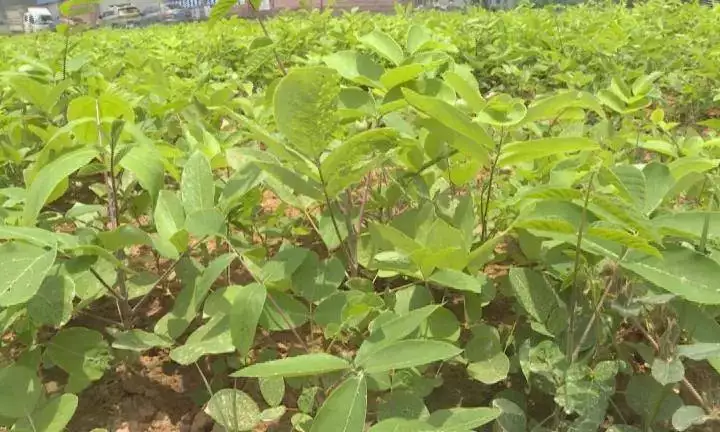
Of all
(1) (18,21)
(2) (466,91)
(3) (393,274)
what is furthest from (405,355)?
(1) (18,21)

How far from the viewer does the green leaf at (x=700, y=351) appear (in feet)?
2.67

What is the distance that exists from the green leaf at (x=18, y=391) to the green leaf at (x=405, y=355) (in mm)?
527

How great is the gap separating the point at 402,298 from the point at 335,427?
1.25ft

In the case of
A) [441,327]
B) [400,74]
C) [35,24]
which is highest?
[400,74]

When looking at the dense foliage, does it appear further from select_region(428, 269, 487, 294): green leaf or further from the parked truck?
the parked truck

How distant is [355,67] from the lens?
1418 millimetres

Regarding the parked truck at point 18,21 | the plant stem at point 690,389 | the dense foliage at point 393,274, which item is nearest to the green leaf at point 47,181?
the dense foliage at point 393,274

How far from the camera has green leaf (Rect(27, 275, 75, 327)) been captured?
3.12 ft

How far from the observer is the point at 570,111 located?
1.32 meters

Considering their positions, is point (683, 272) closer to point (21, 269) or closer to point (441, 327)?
point (441, 327)

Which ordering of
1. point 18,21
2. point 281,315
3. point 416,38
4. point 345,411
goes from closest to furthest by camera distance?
point 345,411 < point 281,315 < point 416,38 < point 18,21

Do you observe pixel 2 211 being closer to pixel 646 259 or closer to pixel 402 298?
pixel 402 298

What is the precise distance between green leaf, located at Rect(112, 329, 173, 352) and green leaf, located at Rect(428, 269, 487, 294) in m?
0.47

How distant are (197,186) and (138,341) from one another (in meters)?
0.29
